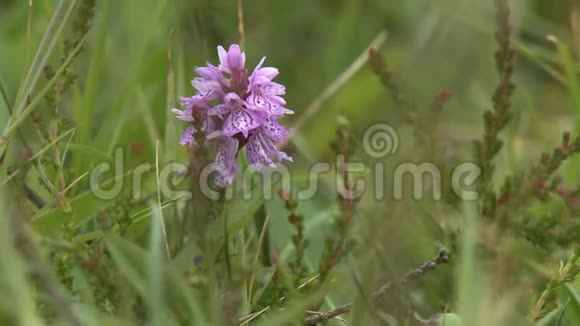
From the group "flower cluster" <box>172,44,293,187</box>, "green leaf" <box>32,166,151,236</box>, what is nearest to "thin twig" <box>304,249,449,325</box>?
"flower cluster" <box>172,44,293,187</box>

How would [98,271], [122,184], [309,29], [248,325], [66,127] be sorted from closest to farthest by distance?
[98,271], [248,325], [122,184], [66,127], [309,29]

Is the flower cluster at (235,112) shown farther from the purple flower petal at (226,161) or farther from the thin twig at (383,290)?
the thin twig at (383,290)

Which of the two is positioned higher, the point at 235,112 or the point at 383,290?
the point at 235,112

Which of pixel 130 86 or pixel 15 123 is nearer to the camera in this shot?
pixel 15 123

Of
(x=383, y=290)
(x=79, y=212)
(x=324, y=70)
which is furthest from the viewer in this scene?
(x=324, y=70)

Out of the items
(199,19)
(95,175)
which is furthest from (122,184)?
(199,19)

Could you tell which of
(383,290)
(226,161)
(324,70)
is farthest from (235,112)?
(324,70)

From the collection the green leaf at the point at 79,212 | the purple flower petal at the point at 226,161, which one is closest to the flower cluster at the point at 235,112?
the purple flower petal at the point at 226,161

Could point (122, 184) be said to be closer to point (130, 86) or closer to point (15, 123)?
point (15, 123)

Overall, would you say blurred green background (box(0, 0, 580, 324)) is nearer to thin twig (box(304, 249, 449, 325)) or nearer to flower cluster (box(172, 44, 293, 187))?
thin twig (box(304, 249, 449, 325))

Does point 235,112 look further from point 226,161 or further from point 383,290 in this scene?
point 383,290
